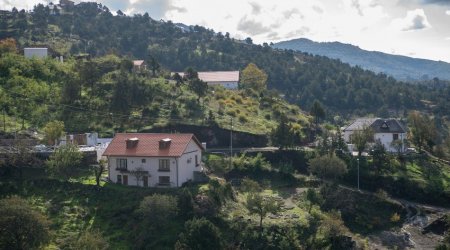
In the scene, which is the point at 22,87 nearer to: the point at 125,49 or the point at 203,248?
the point at 203,248

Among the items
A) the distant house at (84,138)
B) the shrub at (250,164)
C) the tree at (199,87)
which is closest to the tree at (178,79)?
the tree at (199,87)

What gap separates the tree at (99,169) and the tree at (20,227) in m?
13.5

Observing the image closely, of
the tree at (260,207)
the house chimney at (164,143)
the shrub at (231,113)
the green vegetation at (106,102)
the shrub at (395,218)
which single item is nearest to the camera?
the tree at (260,207)

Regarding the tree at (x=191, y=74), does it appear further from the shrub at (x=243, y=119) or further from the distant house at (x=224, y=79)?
the shrub at (x=243, y=119)

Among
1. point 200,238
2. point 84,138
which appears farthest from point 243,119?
point 200,238

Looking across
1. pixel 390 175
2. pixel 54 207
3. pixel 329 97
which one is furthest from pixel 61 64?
A: pixel 329 97

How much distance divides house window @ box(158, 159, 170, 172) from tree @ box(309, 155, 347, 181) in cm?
1657

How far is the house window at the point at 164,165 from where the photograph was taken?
5041 cm

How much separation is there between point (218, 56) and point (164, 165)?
359ft

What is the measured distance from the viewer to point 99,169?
5234cm

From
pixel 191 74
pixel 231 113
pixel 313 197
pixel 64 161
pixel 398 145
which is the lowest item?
pixel 313 197

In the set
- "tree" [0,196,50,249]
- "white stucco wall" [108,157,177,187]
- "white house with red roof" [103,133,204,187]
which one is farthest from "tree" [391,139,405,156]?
"tree" [0,196,50,249]

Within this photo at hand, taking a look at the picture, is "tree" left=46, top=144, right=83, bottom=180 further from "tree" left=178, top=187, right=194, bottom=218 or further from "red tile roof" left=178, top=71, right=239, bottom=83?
"red tile roof" left=178, top=71, right=239, bottom=83

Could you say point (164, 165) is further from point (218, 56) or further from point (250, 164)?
point (218, 56)
